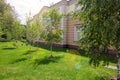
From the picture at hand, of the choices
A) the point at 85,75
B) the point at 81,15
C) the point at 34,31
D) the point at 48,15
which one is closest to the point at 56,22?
the point at 48,15

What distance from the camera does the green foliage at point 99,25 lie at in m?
7.07

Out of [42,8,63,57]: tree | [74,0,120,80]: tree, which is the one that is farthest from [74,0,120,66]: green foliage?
[42,8,63,57]: tree

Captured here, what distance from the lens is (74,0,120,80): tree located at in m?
7.08

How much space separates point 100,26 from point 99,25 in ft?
0.27

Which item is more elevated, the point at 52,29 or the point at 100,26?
the point at 52,29

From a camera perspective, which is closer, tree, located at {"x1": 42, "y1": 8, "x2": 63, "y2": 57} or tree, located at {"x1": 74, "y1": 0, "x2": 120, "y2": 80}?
tree, located at {"x1": 74, "y1": 0, "x2": 120, "y2": 80}

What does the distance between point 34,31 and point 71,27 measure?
4.92 m

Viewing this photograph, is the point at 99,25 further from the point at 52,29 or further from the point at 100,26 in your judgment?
the point at 52,29

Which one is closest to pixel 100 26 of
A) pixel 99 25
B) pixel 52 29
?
pixel 99 25

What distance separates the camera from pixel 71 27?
25953 millimetres

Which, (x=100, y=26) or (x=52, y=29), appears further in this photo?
(x=52, y=29)

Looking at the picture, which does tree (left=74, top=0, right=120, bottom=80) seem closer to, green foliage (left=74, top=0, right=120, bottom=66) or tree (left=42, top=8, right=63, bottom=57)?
green foliage (left=74, top=0, right=120, bottom=66)

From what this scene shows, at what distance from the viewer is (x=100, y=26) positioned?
7414 millimetres

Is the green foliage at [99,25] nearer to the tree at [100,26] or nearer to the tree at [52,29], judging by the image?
the tree at [100,26]
